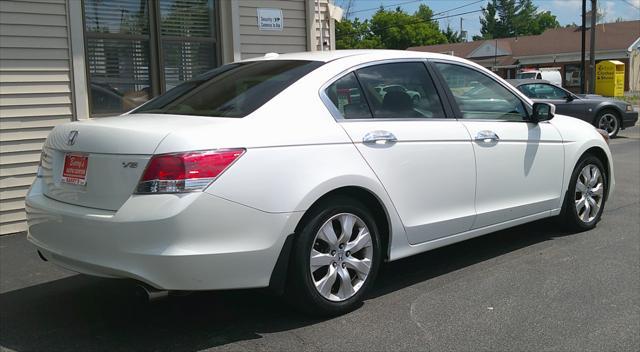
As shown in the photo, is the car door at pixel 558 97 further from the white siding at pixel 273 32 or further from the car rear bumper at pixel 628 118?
the white siding at pixel 273 32

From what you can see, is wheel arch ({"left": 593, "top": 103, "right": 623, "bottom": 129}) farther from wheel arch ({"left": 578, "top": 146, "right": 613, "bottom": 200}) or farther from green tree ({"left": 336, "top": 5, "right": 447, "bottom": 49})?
green tree ({"left": 336, "top": 5, "right": 447, "bottom": 49})

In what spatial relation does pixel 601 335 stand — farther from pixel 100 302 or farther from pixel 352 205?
pixel 100 302

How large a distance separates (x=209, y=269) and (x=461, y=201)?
208 centimetres

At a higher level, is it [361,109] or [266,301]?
[361,109]

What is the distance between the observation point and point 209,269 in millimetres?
3301

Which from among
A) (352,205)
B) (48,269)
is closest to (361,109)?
(352,205)

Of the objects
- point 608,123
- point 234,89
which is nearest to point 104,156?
point 234,89

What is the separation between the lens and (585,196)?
584cm

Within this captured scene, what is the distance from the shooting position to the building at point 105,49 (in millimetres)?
6426

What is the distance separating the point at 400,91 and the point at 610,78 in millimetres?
29166

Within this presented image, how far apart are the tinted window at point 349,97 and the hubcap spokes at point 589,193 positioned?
2.67 meters

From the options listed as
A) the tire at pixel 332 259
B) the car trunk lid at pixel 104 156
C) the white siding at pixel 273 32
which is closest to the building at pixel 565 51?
the white siding at pixel 273 32

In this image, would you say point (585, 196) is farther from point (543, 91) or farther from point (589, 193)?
point (543, 91)

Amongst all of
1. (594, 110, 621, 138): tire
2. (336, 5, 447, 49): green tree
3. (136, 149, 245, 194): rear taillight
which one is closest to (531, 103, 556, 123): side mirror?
(136, 149, 245, 194): rear taillight
